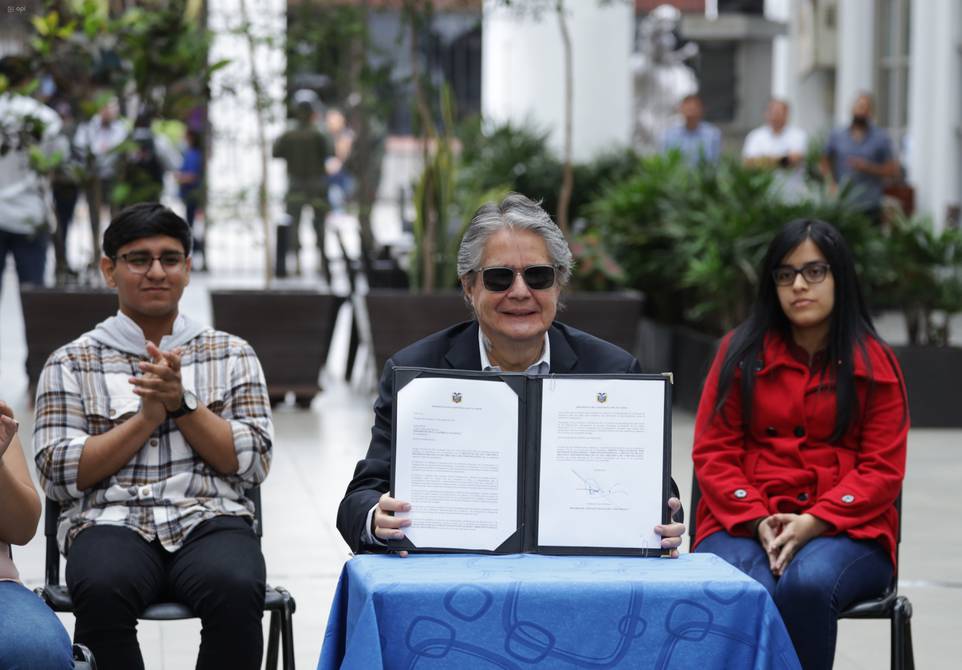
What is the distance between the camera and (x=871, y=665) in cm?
487

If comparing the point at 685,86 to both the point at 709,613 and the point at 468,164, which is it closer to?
the point at 468,164

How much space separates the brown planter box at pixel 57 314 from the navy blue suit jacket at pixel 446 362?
544 centimetres

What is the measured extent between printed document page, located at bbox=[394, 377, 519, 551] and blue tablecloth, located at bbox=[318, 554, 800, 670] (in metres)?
0.15

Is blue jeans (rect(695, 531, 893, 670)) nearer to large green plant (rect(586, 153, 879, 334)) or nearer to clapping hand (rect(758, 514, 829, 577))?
clapping hand (rect(758, 514, 829, 577))

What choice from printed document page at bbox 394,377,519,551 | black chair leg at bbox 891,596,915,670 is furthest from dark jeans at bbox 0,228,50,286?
printed document page at bbox 394,377,519,551

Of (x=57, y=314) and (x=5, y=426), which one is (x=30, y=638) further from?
(x=57, y=314)

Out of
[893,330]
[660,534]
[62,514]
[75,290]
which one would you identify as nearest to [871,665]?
[660,534]

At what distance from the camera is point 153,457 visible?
4.04 metres

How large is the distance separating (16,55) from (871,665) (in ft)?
19.0

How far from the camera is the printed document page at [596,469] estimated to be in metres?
3.12


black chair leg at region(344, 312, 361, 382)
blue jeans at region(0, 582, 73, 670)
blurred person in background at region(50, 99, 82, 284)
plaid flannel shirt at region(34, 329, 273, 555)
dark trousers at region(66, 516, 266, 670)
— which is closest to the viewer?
blue jeans at region(0, 582, 73, 670)

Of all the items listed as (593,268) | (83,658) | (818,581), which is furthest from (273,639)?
(593,268)

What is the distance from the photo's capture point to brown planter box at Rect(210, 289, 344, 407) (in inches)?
365

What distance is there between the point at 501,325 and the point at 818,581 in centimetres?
103
